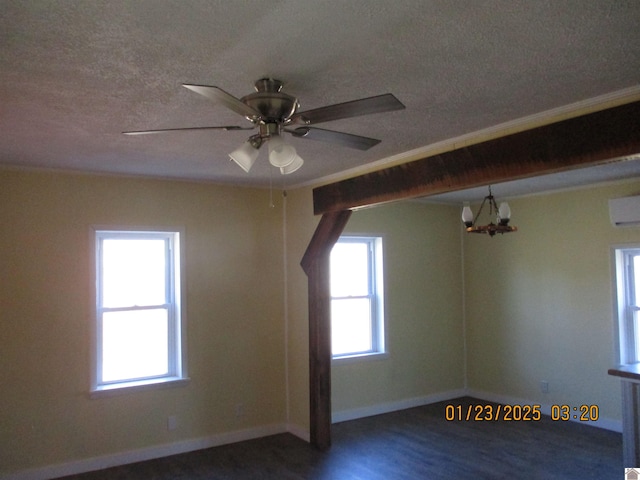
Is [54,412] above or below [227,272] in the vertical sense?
below

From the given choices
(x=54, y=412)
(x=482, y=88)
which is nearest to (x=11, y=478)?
(x=54, y=412)

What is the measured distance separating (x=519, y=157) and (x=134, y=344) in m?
3.52

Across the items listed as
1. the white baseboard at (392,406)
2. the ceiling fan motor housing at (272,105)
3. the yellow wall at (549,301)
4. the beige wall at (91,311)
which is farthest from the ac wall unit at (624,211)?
the ceiling fan motor housing at (272,105)

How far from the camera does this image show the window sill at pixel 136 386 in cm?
429

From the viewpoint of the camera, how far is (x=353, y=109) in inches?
75.6

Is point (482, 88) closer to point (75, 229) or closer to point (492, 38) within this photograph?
point (492, 38)

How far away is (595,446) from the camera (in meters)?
4.67

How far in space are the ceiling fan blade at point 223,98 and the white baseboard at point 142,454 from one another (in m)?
3.53

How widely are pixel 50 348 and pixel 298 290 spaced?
2203 mm

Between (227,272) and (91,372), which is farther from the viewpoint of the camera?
(227,272)

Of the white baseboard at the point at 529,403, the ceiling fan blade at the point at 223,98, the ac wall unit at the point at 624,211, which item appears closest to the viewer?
the ceiling fan blade at the point at 223,98

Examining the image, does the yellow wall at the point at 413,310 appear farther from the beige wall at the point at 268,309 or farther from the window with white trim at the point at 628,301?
the window with white trim at the point at 628,301

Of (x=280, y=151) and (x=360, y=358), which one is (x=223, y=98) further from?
(x=360, y=358)

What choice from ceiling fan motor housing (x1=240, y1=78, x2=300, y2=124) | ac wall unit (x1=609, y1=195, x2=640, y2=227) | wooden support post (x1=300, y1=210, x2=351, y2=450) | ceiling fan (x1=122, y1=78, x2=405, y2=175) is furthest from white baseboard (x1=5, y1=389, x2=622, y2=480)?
ceiling fan motor housing (x1=240, y1=78, x2=300, y2=124)
